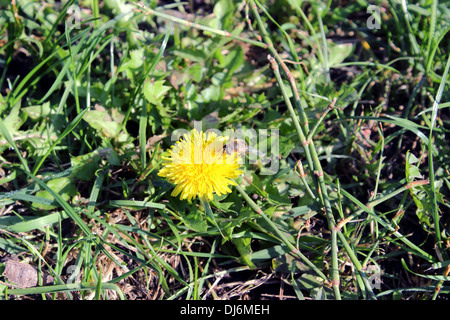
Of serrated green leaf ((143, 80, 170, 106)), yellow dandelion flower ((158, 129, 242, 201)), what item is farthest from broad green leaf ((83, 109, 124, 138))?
yellow dandelion flower ((158, 129, 242, 201))

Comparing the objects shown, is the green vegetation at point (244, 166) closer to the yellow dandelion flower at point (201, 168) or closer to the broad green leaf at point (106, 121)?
the broad green leaf at point (106, 121)

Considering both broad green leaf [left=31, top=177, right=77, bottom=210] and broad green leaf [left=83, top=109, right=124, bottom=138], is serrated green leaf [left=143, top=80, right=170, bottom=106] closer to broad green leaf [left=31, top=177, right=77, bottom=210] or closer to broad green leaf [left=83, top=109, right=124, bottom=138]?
broad green leaf [left=83, top=109, right=124, bottom=138]

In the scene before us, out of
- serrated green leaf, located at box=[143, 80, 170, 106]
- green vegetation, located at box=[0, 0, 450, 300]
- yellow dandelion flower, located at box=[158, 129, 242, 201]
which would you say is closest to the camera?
yellow dandelion flower, located at box=[158, 129, 242, 201]

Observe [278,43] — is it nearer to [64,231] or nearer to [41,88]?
[41,88]

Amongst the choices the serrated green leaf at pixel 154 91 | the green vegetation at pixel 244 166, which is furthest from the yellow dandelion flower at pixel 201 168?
the serrated green leaf at pixel 154 91

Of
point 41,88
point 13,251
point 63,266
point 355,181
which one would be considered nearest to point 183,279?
point 63,266

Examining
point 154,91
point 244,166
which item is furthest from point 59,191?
point 244,166

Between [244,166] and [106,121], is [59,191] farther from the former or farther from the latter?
[244,166]

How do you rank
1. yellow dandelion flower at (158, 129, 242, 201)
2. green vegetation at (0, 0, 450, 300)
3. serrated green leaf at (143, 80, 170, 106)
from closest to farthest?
yellow dandelion flower at (158, 129, 242, 201) → green vegetation at (0, 0, 450, 300) → serrated green leaf at (143, 80, 170, 106)

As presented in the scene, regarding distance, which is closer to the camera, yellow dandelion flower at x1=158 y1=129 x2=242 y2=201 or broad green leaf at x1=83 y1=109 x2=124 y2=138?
yellow dandelion flower at x1=158 y1=129 x2=242 y2=201
